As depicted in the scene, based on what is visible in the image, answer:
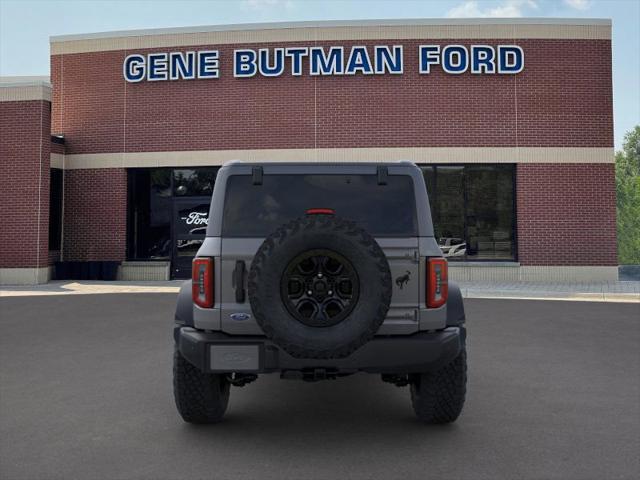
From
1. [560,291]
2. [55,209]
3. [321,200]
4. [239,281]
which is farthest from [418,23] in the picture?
[239,281]

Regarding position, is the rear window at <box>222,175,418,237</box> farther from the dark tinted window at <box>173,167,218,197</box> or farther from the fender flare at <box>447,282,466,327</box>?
the dark tinted window at <box>173,167,218,197</box>

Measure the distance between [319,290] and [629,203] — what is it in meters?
92.0

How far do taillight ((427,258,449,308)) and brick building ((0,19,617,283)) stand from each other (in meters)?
14.9

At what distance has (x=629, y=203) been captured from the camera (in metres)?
84.6

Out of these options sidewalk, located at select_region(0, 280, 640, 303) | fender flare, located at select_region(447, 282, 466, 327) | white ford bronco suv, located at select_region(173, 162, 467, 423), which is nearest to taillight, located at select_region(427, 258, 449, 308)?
white ford bronco suv, located at select_region(173, 162, 467, 423)

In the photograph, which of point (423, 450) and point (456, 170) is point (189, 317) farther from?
point (456, 170)

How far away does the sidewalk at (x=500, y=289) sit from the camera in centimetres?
1472

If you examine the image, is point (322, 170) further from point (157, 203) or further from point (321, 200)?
point (157, 203)

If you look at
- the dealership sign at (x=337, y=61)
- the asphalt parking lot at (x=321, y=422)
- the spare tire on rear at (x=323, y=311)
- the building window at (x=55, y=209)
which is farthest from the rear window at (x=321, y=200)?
the building window at (x=55, y=209)

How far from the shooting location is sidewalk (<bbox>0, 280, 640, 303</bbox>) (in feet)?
48.3

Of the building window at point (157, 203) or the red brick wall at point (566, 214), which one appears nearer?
the red brick wall at point (566, 214)

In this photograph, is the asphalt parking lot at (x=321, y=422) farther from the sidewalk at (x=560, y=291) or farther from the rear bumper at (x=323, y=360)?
the sidewalk at (x=560, y=291)

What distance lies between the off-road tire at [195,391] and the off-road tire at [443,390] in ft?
5.02

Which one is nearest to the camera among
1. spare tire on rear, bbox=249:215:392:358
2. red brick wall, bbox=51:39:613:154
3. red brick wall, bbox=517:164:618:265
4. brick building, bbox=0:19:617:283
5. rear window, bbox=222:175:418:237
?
spare tire on rear, bbox=249:215:392:358
